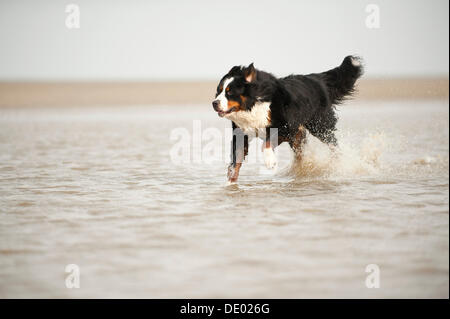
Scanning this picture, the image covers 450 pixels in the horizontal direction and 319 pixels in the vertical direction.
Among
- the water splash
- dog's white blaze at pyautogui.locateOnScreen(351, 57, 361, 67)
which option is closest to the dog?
the water splash

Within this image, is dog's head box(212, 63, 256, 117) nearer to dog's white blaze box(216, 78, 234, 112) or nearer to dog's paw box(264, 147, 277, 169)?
dog's white blaze box(216, 78, 234, 112)

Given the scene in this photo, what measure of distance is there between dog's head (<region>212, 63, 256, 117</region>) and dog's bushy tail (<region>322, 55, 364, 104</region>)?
1568 mm

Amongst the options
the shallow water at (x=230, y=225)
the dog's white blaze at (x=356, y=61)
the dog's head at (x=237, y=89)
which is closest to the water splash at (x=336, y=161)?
the shallow water at (x=230, y=225)

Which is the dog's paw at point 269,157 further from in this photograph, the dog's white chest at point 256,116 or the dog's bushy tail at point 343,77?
the dog's bushy tail at point 343,77

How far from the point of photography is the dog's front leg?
20.4 ft

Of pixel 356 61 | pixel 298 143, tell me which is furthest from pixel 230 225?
pixel 356 61

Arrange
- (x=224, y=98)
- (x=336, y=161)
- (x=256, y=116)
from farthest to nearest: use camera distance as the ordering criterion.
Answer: (x=336, y=161), (x=256, y=116), (x=224, y=98)

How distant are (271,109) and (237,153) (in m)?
0.69

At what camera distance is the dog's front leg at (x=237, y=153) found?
621cm

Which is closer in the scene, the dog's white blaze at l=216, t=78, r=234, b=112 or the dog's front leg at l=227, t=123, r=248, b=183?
the dog's white blaze at l=216, t=78, r=234, b=112

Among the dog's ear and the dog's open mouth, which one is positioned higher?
the dog's ear

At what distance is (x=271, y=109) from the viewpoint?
603 centimetres

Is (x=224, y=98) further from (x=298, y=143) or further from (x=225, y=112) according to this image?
(x=298, y=143)

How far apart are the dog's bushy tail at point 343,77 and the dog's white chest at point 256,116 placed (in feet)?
4.67
